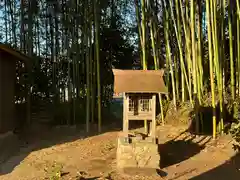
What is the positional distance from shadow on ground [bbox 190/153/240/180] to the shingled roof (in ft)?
4.42

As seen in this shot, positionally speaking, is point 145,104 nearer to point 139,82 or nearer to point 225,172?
point 139,82

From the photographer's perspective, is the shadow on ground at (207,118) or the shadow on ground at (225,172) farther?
the shadow on ground at (207,118)

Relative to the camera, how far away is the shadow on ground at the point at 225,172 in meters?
5.61

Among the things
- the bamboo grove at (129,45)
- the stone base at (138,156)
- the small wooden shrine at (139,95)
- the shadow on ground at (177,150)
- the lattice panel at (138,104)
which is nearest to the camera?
the stone base at (138,156)

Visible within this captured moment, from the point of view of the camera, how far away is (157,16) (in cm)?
1099

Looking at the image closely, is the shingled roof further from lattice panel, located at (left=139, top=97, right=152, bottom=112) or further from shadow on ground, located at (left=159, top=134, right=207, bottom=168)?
shadow on ground, located at (left=159, top=134, right=207, bottom=168)

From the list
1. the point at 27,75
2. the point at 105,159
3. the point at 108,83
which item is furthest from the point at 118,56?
the point at 105,159

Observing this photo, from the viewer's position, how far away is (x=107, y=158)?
668 centimetres

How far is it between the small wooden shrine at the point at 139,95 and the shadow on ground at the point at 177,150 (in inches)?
25.5

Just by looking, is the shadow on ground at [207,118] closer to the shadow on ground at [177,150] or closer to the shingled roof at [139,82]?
the shadow on ground at [177,150]

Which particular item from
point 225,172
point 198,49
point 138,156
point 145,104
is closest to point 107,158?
point 138,156

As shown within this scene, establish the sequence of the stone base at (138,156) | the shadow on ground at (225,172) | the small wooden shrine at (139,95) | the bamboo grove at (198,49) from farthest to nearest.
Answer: the bamboo grove at (198,49)
the small wooden shrine at (139,95)
the stone base at (138,156)
the shadow on ground at (225,172)

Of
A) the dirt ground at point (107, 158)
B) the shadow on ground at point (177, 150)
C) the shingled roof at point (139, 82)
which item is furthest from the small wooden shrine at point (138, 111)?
the shadow on ground at point (177, 150)

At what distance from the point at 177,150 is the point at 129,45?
5.63 m
